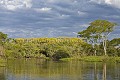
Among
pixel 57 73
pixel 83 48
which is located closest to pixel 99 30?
pixel 83 48

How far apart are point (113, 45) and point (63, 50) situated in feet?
61.1

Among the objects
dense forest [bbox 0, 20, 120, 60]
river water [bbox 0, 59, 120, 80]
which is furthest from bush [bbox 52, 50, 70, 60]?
river water [bbox 0, 59, 120, 80]

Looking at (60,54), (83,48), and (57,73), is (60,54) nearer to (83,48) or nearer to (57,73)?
(83,48)

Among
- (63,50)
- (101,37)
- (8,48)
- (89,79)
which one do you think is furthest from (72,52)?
(89,79)

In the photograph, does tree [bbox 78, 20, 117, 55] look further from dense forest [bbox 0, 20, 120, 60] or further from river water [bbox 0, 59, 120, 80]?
river water [bbox 0, 59, 120, 80]

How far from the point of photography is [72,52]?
4818 inches

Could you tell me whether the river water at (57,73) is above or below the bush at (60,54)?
below

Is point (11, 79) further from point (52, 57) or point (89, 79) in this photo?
point (52, 57)

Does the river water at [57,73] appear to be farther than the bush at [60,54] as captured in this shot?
No

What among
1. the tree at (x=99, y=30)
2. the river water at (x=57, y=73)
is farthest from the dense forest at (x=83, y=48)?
the river water at (x=57, y=73)

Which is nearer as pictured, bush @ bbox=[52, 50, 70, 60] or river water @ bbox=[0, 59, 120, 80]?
river water @ bbox=[0, 59, 120, 80]

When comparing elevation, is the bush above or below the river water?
above

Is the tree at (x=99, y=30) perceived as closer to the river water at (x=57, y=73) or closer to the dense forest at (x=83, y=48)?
the dense forest at (x=83, y=48)

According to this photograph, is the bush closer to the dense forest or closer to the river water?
the dense forest
